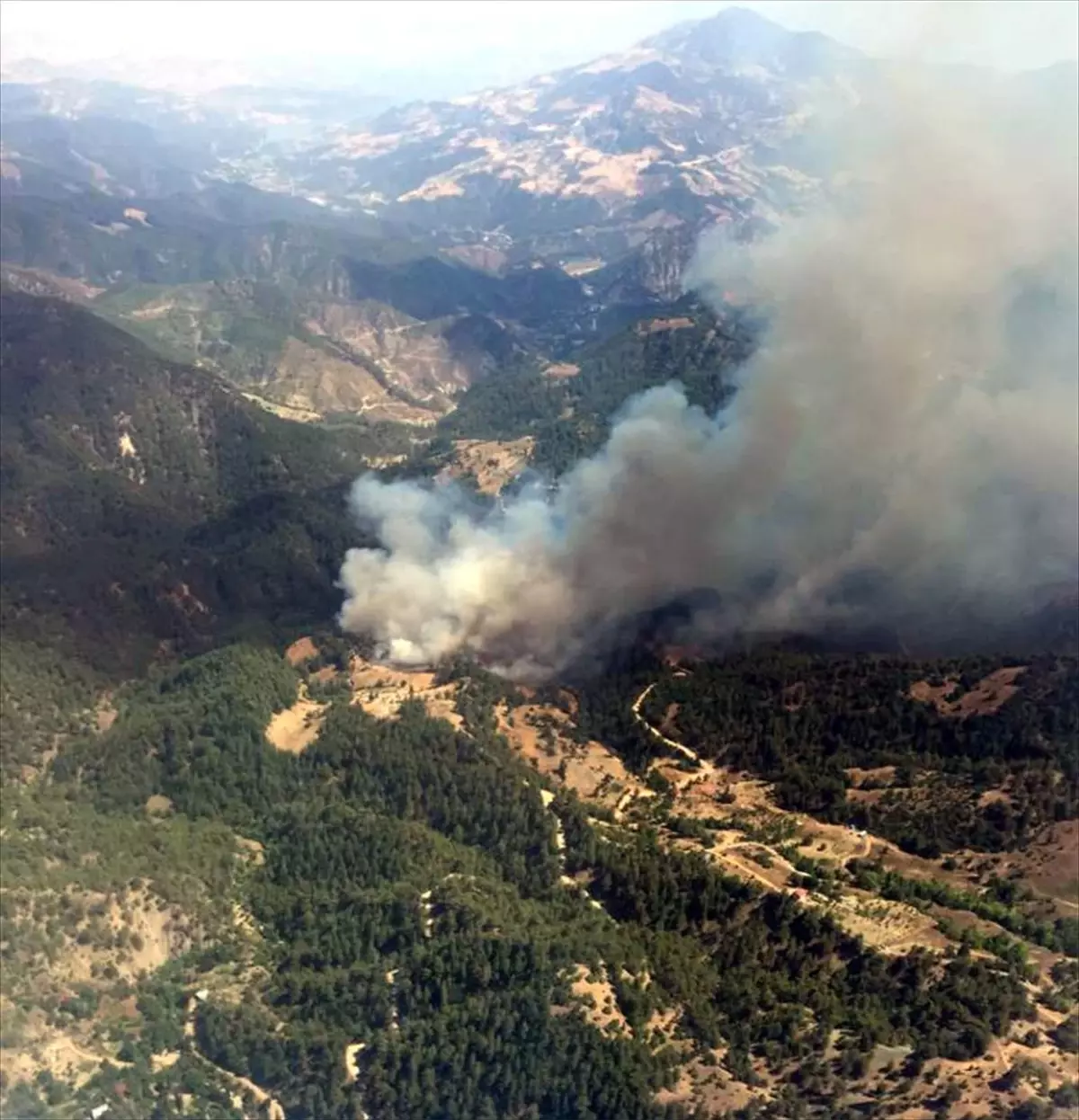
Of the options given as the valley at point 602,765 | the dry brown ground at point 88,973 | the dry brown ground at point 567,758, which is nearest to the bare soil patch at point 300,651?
the valley at point 602,765

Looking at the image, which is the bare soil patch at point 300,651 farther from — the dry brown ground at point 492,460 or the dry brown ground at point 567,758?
the dry brown ground at point 492,460

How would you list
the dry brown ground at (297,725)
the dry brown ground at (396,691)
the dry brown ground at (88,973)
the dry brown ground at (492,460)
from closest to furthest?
the dry brown ground at (88,973) → the dry brown ground at (297,725) → the dry brown ground at (396,691) → the dry brown ground at (492,460)

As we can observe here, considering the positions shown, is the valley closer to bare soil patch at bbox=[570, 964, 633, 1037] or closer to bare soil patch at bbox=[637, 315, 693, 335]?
bare soil patch at bbox=[570, 964, 633, 1037]

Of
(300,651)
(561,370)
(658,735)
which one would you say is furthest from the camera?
(561,370)

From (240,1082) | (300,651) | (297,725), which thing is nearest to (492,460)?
(300,651)

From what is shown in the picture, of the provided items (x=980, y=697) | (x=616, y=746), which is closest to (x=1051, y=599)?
(x=980, y=697)

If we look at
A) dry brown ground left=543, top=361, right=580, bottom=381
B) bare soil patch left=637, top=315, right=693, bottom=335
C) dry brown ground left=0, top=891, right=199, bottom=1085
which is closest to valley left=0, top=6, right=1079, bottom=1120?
dry brown ground left=0, top=891, right=199, bottom=1085

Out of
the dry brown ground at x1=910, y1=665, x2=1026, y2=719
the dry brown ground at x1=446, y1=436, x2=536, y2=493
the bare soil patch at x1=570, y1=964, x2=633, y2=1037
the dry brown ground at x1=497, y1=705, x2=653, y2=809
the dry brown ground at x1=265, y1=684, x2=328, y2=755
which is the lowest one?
the dry brown ground at x1=497, y1=705, x2=653, y2=809

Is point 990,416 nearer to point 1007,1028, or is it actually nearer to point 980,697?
point 980,697

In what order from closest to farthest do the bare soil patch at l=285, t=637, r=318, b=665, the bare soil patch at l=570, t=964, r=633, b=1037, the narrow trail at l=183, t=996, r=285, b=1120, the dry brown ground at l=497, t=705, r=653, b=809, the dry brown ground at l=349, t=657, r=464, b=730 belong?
1. the narrow trail at l=183, t=996, r=285, b=1120
2. the bare soil patch at l=570, t=964, r=633, b=1037
3. the dry brown ground at l=497, t=705, r=653, b=809
4. the dry brown ground at l=349, t=657, r=464, b=730
5. the bare soil patch at l=285, t=637, r=318, b=665

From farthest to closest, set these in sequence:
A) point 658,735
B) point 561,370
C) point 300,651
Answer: point 561,370 → point 300,651 → point 658,735

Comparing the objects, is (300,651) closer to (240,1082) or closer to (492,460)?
(240,1082)
